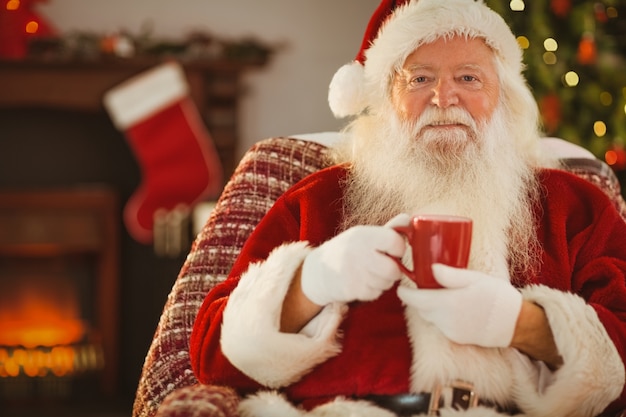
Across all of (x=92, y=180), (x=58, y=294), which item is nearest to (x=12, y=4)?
(x=92, y=180)

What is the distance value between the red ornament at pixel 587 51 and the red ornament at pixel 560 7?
0.40 feet

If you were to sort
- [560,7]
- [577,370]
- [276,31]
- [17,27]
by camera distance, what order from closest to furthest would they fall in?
[577,370]
[560,7]
[17,27]
[276,31]

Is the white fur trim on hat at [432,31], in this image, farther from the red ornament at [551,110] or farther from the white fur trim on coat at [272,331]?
the red ornament at [551,110]

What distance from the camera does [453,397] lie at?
4.38ft

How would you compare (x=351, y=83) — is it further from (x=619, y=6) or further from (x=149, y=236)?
(x=149, y=236)

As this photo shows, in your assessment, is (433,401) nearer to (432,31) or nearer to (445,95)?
(445,95)

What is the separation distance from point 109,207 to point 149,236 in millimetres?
230

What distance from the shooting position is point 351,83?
1.73 m

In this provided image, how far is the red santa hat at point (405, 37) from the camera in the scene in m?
1.56

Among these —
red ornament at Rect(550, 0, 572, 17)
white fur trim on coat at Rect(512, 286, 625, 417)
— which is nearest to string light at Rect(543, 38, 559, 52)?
red ornament at Rect(550, 0, 572, 17)

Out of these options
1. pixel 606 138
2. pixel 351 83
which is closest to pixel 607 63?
pixel 606 138

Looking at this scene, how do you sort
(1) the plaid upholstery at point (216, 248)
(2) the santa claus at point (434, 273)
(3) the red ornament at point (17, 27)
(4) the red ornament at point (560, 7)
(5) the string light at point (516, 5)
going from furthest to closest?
(3) the red ornament at point (17, 27)
(4) the red ornament at point (560, 7)
(5) the string light at point (516, 5)
(1) the plaid upholstery at point (216, 248)
(2) the santa claus at point (434, 273)

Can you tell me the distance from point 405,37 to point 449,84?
0.15 metres

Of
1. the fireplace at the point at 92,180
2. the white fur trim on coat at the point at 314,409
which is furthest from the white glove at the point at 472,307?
the fireplace at the point at 92,180
